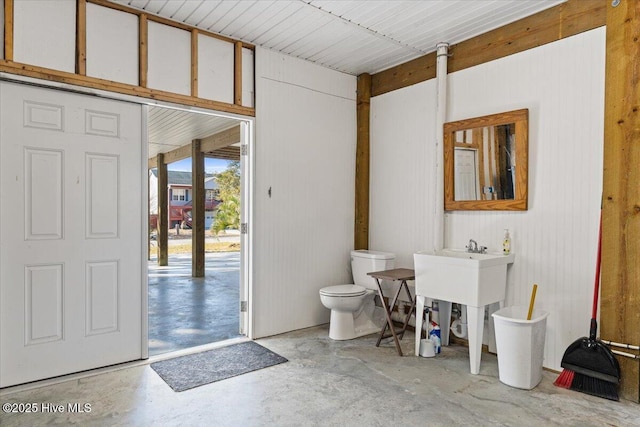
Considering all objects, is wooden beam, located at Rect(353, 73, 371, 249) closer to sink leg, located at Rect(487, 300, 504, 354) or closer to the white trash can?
sink leg, located at Rect(487, 300, 504, 354)

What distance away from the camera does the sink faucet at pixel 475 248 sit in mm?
3189

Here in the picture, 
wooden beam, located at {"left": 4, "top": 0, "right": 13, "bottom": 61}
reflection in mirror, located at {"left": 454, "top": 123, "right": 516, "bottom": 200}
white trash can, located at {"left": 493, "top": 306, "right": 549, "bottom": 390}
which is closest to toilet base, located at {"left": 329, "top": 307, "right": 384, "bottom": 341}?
white trash can, located at {"left": 493, "top": 306, "right": 549, "bottom": 390}

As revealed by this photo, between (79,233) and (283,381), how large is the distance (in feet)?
5.63

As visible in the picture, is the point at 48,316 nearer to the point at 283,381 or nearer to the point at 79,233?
the point at 79,233

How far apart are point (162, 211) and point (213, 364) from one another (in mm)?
5676

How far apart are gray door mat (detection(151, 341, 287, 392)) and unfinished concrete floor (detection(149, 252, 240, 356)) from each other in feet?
0.98

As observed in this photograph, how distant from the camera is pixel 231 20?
121 inches

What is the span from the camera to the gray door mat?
2656 mm

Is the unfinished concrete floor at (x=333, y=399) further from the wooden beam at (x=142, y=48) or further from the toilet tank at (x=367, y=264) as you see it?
the wooden beam at (x=142, y=48)

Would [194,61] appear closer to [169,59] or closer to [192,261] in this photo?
[169,59]

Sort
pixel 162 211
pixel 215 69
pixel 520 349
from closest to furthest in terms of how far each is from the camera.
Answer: pixel 520 349, pixel 215 69, pixel 162 211

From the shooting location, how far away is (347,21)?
3.09 m

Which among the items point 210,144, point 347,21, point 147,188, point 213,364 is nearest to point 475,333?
point 213,364

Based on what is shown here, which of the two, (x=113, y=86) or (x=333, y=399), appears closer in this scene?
(x=333, y=399)
